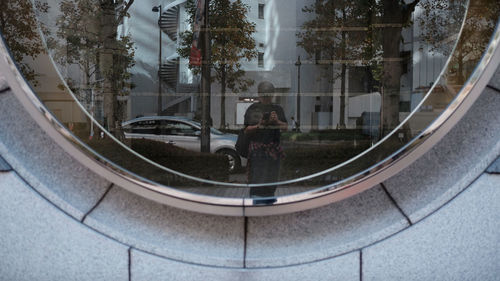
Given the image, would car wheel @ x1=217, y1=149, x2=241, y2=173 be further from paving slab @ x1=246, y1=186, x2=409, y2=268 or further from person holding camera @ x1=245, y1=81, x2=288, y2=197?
paving slab @ x1=246, y1=186, x2=409, y2=268

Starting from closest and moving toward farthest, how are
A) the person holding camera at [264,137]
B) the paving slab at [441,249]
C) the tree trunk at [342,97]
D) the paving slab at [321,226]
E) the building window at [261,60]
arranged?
the paving slab at [441,249] → the paving slab at [321,226] → the person holding camera at [264,137] → the tree trunk at [342,97] → the building window at [261,60]

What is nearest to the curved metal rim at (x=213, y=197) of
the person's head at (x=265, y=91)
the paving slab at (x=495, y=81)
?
the paving slab at (x=495, y=81)

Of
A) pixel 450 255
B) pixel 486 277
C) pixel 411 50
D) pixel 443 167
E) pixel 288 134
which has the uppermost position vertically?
pixel 411 50

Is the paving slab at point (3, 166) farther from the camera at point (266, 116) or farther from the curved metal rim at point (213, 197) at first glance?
the camera at point (266, 116)

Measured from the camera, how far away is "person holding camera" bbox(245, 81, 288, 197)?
3.71 meters

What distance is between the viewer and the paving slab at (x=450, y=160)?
3.37m

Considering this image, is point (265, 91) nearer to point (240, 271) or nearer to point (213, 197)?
point (213, 197)

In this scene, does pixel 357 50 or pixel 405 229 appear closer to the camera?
pixel 405 229

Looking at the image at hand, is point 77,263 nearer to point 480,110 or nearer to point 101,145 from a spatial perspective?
point 101,145

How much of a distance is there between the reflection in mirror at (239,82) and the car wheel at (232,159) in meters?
0.01

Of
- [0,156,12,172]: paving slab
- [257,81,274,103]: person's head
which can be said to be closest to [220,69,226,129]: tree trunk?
[257,81,274,103]: person's head

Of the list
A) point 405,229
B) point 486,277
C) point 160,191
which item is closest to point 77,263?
point 160,191

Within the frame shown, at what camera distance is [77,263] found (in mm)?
3355

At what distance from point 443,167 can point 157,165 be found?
2.75m
